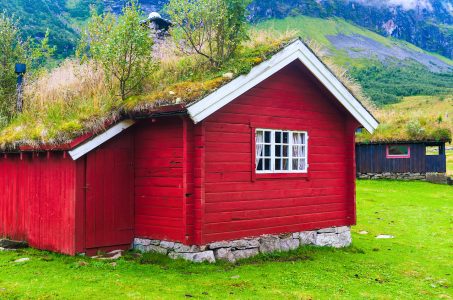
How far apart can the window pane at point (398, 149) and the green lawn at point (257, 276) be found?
20940 millimetres

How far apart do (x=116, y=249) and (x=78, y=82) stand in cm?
488

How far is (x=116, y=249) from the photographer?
11695 mm

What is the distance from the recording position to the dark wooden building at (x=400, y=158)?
34438 mm

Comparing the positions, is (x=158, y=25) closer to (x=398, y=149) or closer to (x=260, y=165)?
(x=260, y=165)

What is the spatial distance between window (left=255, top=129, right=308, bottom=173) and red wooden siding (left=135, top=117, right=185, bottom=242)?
2004 millimetres

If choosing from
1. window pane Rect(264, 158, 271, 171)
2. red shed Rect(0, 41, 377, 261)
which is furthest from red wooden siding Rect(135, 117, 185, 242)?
window pane Rect(264, 158, 271, 171)

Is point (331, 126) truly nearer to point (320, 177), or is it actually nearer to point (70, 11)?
point (320, 177)

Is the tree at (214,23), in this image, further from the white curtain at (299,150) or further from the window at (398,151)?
the window at (398,151)

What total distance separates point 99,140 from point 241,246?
398cm

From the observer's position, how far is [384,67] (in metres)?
158

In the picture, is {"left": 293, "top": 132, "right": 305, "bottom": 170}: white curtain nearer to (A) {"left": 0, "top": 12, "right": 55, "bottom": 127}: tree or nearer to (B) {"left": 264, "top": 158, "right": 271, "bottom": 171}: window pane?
(B) {"left": 264, "top": 158, "right": 271, "bottom": 171}: window pane

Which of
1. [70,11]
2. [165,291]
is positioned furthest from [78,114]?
[70,11]

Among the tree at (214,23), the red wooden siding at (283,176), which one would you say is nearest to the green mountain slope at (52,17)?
the tree at (214,23)

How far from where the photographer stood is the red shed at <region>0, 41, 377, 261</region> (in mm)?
10898
